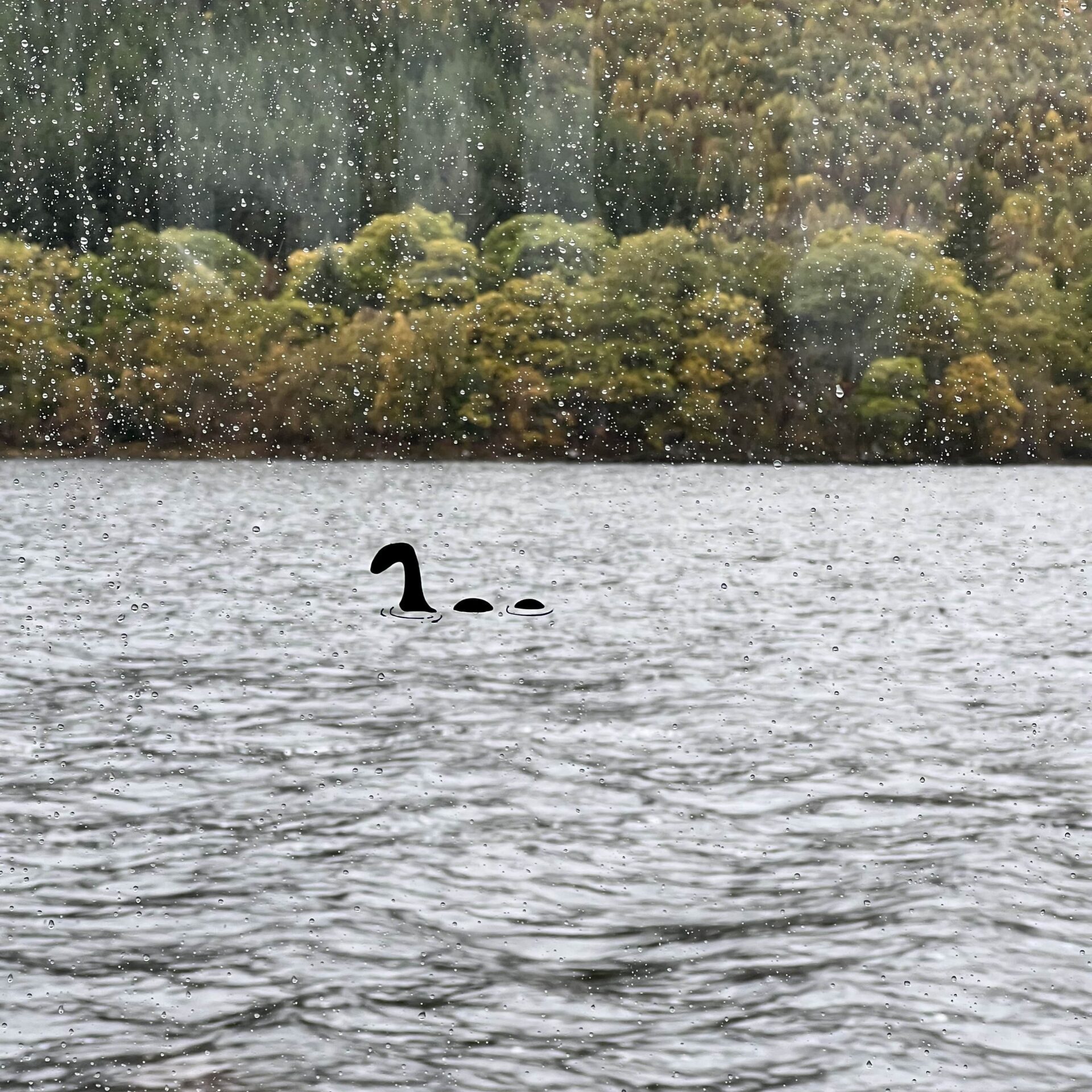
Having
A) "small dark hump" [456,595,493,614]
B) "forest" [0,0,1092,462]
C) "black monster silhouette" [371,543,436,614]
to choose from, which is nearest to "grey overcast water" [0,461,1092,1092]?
"small dark hump" [456,595,493,614]

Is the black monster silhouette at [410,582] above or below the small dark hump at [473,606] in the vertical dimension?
above

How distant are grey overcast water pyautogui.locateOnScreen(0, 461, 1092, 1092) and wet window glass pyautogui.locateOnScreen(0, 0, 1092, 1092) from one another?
0.07 meters

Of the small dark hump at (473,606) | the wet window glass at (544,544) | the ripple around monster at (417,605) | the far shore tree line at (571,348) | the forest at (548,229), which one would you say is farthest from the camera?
the forest at (548,229)

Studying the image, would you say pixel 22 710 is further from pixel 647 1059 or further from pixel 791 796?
pixel 647 1059

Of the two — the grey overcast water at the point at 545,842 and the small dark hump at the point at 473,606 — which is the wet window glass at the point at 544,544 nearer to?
the grey overcast water at the point at 545,842

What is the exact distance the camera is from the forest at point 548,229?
133500mm

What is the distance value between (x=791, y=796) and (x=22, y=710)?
944cm

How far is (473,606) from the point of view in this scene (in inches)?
1481

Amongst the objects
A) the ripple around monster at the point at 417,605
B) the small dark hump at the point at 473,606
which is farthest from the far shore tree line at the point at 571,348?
the small dark hump at the point at 473,606

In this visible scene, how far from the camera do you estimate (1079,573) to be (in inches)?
1896

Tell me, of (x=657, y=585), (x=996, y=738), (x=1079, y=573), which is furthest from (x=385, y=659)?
(x=1079, y=573)

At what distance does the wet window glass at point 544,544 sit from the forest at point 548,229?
1.19ft

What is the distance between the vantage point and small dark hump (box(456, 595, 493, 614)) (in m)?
37.3

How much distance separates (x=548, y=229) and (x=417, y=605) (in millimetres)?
111925
